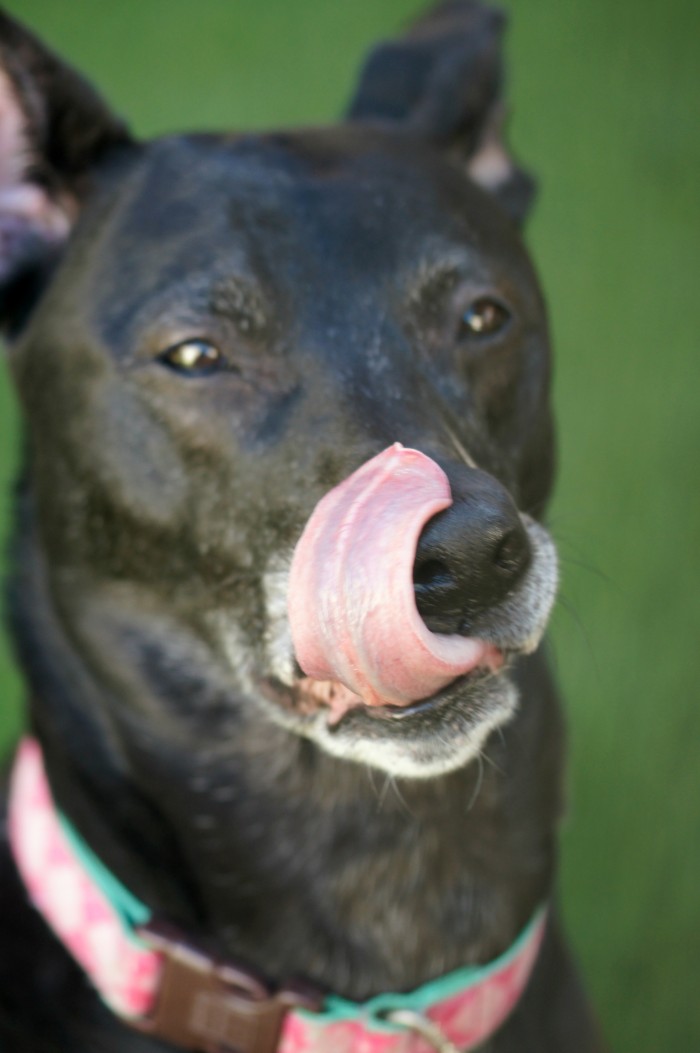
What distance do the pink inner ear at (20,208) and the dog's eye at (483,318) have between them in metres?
0.68

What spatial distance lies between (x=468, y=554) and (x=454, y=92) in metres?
1.22

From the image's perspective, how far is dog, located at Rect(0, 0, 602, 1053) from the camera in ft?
5.39

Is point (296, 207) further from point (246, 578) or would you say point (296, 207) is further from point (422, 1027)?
point (422, 1027)

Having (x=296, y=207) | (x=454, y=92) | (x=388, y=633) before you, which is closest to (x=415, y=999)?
(x=388, y=633)

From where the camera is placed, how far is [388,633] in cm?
123

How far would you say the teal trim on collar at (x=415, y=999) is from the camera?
64.9 inches

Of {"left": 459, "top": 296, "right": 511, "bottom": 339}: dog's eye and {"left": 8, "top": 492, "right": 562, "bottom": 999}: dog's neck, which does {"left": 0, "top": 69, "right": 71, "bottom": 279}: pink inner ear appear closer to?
{"left": 8, "top": 492, "right": 562, "bottom": 999}: dog's neck

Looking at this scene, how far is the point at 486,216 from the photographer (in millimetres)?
2029

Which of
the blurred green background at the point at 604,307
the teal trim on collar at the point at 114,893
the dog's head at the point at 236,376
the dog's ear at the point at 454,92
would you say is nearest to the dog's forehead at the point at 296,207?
the dog's head at the point at 236,376

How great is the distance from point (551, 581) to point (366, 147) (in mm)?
820

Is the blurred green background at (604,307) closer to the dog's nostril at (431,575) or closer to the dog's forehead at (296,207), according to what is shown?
the dog's forehead at (296,207)

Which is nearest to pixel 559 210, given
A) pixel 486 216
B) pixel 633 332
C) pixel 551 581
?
pixel 633 332

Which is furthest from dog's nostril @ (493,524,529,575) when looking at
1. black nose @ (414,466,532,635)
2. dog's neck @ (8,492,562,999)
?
dog's neck @ (8,492,562,999)

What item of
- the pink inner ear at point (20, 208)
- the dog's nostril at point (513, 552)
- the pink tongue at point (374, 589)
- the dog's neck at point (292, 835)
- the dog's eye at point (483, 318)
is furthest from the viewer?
the pink inner ear at point (20, 208)
